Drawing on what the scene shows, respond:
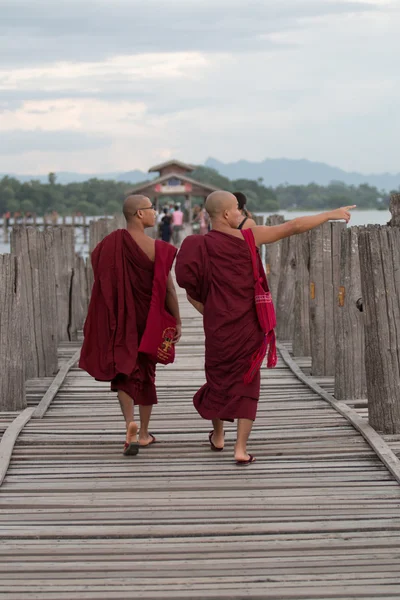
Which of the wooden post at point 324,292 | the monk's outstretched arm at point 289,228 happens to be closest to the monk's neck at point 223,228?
the monk's outstretched arm at point 289,228

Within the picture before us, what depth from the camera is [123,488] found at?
4918mm

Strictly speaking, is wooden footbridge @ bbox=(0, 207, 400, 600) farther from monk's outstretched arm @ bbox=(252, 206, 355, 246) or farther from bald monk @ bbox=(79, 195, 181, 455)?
monk's outstretched arm @ bbox=(252, 206, 355, 246)

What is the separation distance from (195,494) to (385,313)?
64.8 inches

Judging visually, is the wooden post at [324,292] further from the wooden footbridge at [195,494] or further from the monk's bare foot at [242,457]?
the monk's bare foot at [242,457]

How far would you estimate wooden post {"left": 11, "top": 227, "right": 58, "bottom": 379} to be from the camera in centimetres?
828

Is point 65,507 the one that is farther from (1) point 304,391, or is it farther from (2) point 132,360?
(1) point 304,391

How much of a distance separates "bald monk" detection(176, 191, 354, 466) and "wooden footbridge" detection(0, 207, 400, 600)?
313 millimetres

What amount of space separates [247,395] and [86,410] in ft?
5.68

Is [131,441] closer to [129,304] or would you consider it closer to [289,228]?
[129,304]

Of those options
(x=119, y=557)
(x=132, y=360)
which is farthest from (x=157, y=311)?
(x=119, y=557)

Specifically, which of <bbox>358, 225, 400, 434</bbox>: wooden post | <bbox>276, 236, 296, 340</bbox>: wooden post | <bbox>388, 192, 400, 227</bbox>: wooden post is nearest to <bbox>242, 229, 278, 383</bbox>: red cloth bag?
<bbox>358, 225, 400, 434</bbox>: wooden post

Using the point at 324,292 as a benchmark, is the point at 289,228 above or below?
above

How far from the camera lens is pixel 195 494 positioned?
482cm

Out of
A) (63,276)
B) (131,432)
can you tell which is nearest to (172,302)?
(131,432)
